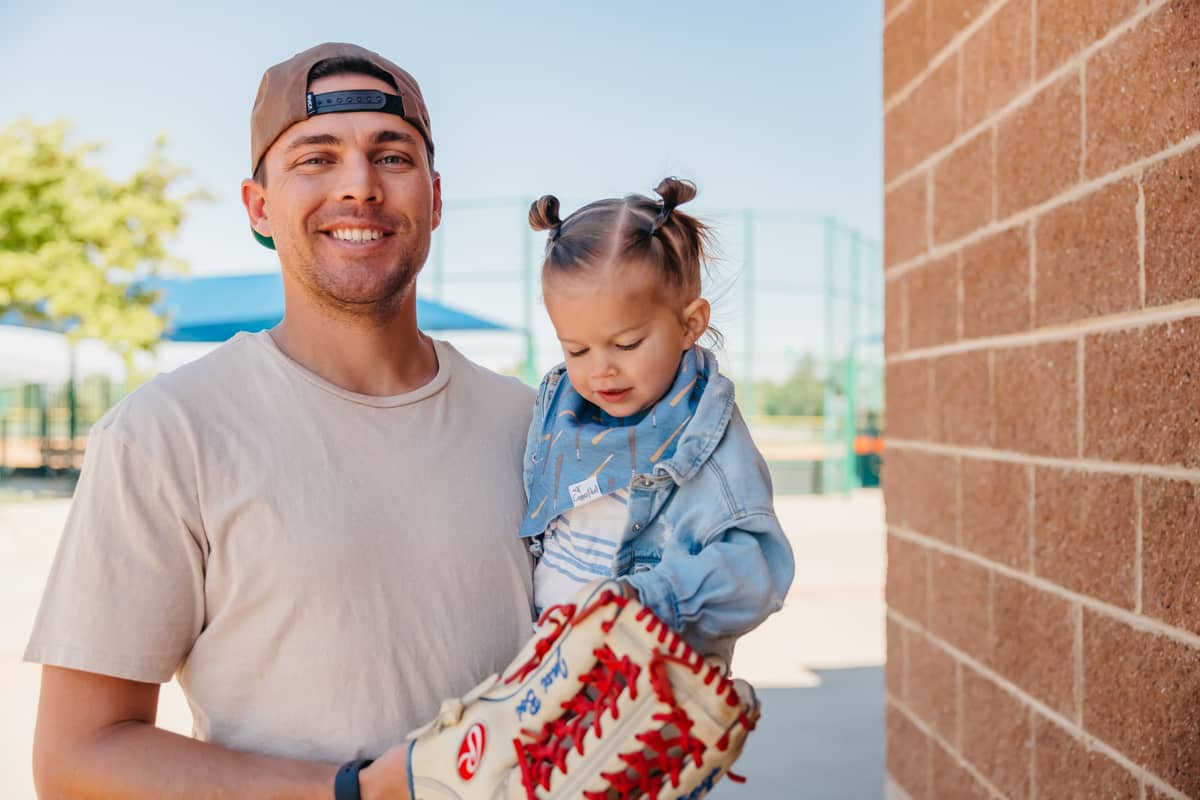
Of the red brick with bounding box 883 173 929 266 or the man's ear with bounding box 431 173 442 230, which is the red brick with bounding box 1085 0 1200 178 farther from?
the man's ear with bounding box 431 173 442 230

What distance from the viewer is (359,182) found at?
1822mm

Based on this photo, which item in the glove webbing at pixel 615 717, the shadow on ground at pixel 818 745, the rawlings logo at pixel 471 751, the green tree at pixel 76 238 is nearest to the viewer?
the glove webbing at pixel 615 717

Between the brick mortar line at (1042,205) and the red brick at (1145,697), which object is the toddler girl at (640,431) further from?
the brick mortar line at (1042,205)

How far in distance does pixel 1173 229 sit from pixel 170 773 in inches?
67.3

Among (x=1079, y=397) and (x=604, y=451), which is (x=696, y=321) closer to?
(x=604, y=451)

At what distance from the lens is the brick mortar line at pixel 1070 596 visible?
1.66 m

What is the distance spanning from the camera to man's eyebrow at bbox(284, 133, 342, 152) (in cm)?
184

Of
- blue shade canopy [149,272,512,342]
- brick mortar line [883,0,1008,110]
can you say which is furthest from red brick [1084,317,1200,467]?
blue shade canopy [149,272,512,342]

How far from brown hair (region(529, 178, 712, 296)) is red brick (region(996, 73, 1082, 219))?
0.76m

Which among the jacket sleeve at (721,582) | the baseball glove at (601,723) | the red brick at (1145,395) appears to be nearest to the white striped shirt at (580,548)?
the jacket sleeve at (721,582)

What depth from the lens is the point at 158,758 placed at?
152 centimetres

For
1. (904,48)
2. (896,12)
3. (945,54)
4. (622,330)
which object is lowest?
(622,330)

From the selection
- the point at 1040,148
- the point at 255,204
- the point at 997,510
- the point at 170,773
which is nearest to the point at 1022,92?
the point at 1040,148

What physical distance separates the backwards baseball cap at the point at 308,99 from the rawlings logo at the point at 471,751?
3.49ft
